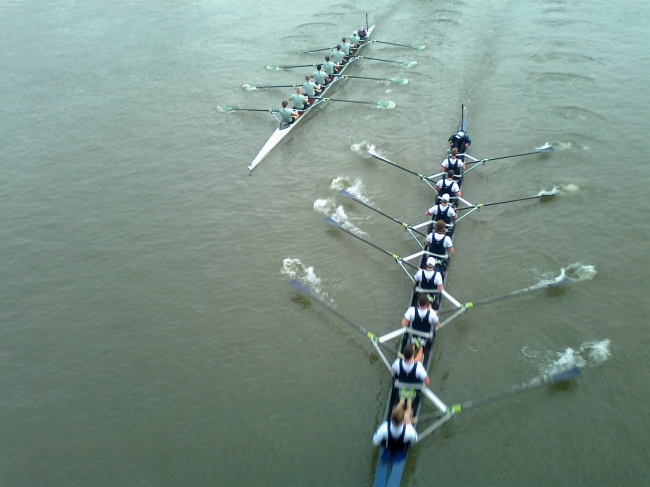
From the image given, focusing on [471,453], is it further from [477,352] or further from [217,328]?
[217,328]

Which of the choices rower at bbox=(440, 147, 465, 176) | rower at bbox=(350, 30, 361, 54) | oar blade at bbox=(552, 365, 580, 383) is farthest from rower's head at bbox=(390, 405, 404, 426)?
rower at bbox=(350, 30, 361, 54)

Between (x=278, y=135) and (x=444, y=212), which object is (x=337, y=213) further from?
(x=278, y=135)

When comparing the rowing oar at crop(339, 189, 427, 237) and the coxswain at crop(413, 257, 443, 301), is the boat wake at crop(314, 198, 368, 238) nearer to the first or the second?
the rowing oar at crop(339, 189, 427, 237)

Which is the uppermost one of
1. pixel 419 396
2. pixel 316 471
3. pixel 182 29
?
pixel 182 29

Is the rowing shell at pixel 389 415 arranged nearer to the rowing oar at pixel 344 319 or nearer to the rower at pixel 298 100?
the rowing oar at pixel 344 319

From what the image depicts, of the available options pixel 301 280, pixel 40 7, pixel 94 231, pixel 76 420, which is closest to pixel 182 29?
pixel 40 7

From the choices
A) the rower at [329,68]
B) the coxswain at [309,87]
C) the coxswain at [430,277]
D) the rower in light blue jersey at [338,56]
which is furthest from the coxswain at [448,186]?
the rower in light blue jersey at [338,56]

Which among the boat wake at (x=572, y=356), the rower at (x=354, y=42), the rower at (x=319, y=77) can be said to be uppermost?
the rower at (x=354, y=42)

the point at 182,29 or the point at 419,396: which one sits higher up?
the point at 182,29
